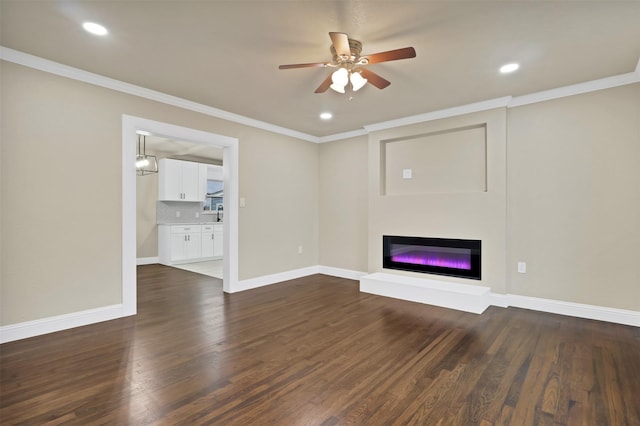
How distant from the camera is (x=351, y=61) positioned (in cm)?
252

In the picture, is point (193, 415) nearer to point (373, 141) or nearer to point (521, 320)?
point (521, 320)

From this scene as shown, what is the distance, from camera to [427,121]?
14.5 feet

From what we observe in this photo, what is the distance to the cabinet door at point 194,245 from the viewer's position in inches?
277

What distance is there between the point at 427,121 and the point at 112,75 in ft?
12.7

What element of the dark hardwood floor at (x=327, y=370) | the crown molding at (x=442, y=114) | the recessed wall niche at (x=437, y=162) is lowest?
the dark hardwood floor at (x=327, y=370)

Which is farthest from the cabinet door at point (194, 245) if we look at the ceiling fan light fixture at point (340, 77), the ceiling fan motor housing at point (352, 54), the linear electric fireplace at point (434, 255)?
the ceiling fan motor housing at point (352, 54)

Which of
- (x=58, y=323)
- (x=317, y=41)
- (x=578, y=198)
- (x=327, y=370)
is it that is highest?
(x=317, y=41)

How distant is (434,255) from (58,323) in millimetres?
4427

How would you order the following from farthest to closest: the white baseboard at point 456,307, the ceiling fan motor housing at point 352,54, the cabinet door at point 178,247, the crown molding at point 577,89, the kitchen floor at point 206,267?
1. the cabinet door at point 178,247
2. the kitchen floor at point 206,267
3. the crown molding at point 577,89
4. the white baseboard at point 456,307
5. the ceiling fan motor housing at point 352,54

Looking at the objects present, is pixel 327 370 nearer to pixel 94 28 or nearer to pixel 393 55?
pixel 393 55

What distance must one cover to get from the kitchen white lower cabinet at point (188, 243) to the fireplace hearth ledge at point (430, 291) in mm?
4374

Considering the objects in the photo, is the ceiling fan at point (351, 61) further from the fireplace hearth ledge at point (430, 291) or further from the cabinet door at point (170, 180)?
the cabinet door at point (170, 180)

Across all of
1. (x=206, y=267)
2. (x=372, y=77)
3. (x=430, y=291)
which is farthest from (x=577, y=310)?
(x=206, y=267)

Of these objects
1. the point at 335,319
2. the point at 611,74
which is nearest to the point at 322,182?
the point at 335,319
